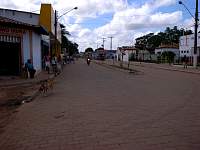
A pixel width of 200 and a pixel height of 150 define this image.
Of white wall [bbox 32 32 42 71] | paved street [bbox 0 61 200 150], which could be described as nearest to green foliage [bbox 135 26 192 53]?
white wall [bbox 32 32 42 71]

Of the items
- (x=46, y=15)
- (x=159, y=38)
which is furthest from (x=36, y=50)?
(x=159, y=38)

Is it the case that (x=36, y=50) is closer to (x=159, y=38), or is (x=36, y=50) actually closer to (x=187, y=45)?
(x=187, y=45)

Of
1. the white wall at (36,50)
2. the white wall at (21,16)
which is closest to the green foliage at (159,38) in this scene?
the white wall at (21,16)

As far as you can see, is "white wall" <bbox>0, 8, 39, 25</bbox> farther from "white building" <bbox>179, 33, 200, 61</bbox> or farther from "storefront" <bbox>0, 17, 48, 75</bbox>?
"white building" <bbox>179, 33, 200, 61</bbox>

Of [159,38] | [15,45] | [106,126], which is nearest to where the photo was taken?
[106,126]

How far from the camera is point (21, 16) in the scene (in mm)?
45250

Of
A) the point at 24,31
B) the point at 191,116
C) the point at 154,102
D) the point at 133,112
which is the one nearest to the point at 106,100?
the point at 154,102

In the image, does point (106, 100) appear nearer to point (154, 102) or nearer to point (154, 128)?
point (154, 102)

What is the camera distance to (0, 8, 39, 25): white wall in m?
44.0

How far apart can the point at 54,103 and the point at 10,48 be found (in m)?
14.9

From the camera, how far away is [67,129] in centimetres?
863

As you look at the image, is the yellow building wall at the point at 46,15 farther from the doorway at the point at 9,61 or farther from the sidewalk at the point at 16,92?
the sidewalk at the point at 16,92

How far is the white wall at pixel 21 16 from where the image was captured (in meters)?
44.0

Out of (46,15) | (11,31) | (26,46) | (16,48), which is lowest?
(16,48)
